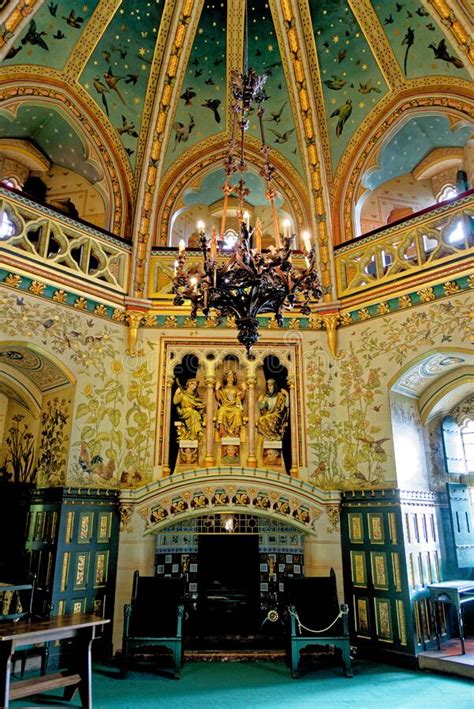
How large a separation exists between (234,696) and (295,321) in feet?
21.0

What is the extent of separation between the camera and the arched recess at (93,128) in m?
10.1

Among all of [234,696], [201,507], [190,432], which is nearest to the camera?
[234,696]

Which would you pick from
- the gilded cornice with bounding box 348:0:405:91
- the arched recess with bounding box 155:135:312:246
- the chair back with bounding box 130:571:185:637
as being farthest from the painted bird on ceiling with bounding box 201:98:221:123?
the chair back with bounding box 130:571:185:637

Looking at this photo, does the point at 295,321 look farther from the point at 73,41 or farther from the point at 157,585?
the point at 73,41

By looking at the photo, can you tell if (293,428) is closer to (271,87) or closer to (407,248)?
(407,248)

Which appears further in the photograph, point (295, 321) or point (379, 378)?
point (295, 321)

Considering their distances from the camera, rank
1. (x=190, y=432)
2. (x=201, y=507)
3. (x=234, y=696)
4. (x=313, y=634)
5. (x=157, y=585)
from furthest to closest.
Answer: (x=190, y=432) → (x=201, y=507) → (x=157, y=585) → (x=313, y=634) → (x=234, y=696)

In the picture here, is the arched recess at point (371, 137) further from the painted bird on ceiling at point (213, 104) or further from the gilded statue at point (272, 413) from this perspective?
the gilded statue at point (272, 413)

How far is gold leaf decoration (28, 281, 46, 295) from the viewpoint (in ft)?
28.8

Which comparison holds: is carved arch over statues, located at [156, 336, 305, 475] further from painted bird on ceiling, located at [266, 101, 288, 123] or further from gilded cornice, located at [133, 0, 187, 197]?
painted bird on ceiling, located at [266, 101, 288, 123]

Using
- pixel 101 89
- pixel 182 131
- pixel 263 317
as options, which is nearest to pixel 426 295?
pixel 263 317

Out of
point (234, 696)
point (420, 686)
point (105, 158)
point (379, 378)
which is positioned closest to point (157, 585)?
point (234, 696)

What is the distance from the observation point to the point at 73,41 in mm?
10070

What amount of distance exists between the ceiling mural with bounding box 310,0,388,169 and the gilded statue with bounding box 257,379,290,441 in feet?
17.5
